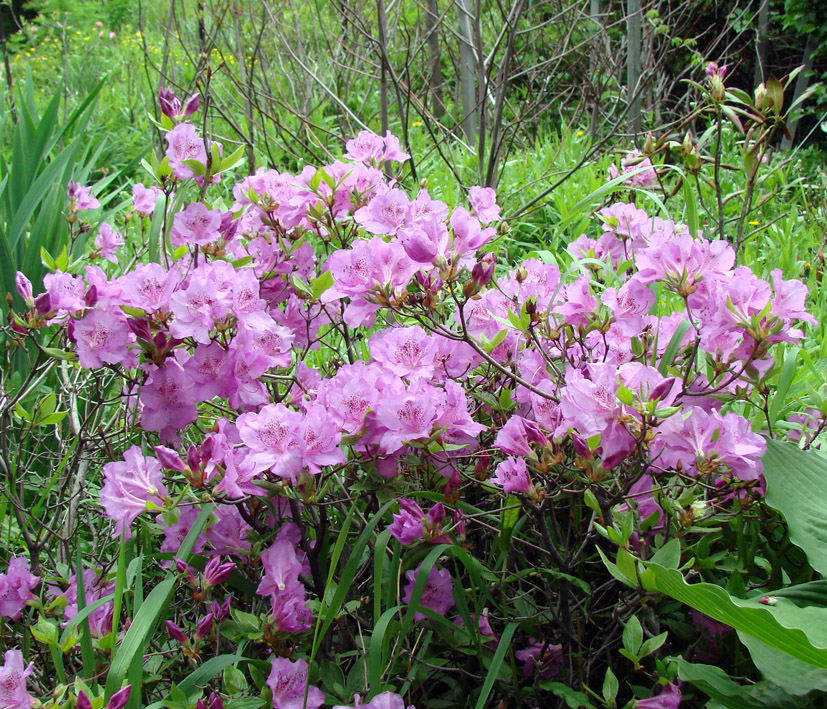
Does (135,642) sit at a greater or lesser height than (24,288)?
lesser

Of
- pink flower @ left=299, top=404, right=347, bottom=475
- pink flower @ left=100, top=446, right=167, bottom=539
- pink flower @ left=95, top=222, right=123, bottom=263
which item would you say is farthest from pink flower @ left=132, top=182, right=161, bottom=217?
pink flower @ left=299, top=404, right=347, bottom=475

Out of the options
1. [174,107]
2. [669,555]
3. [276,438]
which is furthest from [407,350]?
[174,107]

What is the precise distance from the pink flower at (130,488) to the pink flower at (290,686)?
28 cm

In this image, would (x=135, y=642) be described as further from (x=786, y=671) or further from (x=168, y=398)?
(x=786, y=671)

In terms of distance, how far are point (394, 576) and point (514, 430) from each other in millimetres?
270

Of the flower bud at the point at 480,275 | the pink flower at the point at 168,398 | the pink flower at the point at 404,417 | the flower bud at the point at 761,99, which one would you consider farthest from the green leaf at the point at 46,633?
the flower bud at the point at 761,99

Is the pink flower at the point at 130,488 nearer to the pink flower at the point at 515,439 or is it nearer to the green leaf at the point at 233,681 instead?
the green leaf at the point at 233,681

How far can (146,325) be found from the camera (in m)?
0.98

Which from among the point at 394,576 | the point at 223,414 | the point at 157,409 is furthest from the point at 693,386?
the point at 223,414

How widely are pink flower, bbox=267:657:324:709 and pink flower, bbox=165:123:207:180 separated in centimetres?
82

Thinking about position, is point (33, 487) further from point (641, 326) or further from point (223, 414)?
point (641, 326)

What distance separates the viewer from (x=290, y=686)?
0.96m

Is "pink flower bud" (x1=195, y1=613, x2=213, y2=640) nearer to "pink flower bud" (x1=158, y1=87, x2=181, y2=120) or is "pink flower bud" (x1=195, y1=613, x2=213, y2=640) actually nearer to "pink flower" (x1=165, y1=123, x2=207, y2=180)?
"pink flower" (x1=165, y1=123, x2=207, y2=180)

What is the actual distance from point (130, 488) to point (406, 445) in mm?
387
